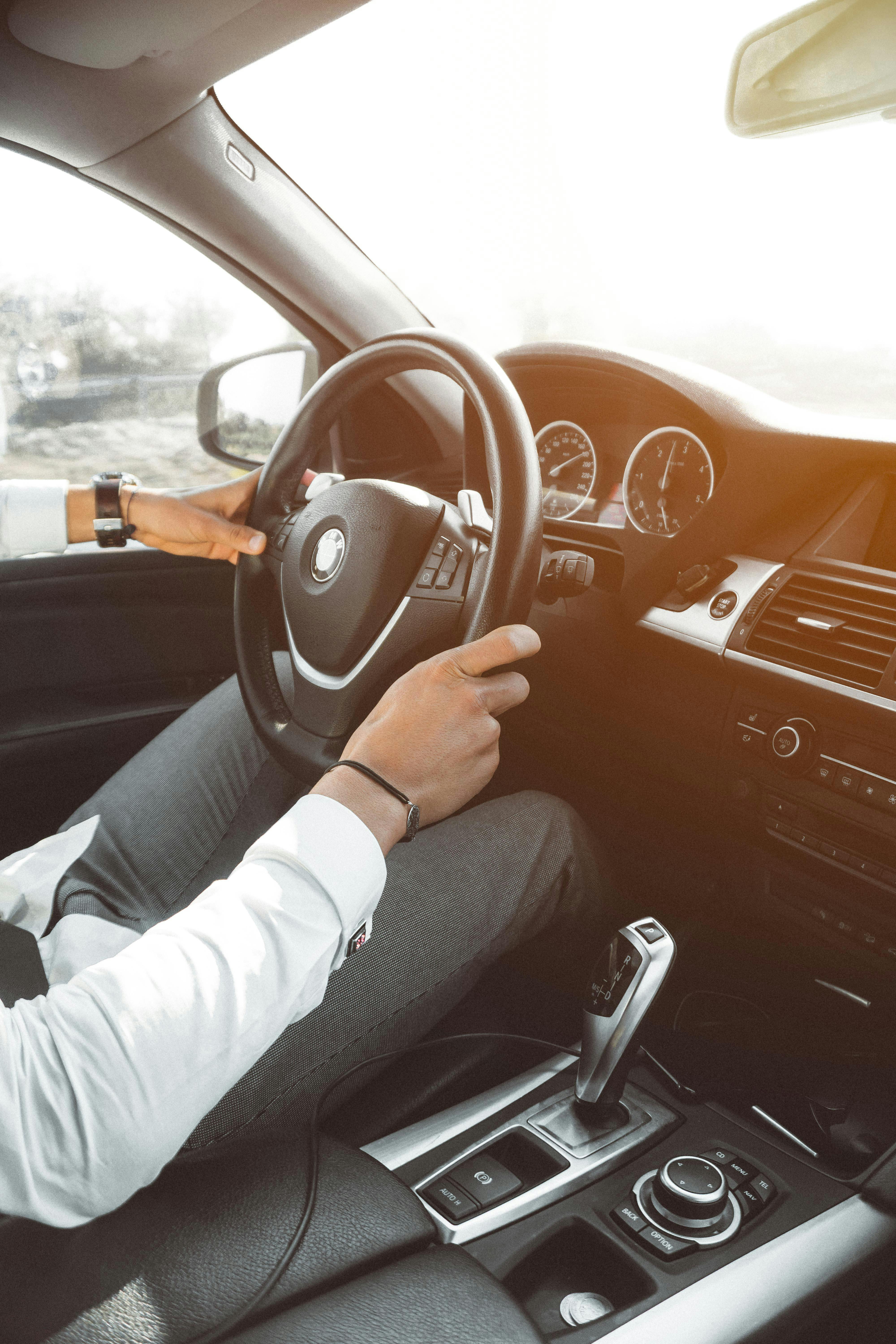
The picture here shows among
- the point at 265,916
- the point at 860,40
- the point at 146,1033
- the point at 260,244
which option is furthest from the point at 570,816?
the point at 260,244

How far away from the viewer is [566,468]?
200 cm

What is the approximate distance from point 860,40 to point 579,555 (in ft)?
2.22

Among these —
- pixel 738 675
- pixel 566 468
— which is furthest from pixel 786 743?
pixel 566 468

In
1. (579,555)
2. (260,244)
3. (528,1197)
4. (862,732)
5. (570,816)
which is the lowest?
(528,1197)

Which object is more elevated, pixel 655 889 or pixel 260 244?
pixel 260 244

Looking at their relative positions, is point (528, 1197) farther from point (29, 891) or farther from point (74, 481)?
point (74, 481)

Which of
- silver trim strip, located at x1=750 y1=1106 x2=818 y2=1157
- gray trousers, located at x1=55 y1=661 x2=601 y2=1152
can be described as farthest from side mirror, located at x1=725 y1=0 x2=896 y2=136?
silver trim strip, located at x1=750 y1=1106 x2=818 y2=1157

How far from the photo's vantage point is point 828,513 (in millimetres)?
1521

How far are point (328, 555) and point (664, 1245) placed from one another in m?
0.85

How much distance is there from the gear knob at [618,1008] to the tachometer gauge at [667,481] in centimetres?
A: 78

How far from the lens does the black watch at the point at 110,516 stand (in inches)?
63.9

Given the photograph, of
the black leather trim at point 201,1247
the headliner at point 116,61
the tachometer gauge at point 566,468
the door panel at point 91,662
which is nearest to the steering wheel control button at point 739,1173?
the black leather trim at point 201,1247

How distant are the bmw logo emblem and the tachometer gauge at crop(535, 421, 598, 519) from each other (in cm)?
80

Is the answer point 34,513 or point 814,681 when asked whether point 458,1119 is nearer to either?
point 814,681
